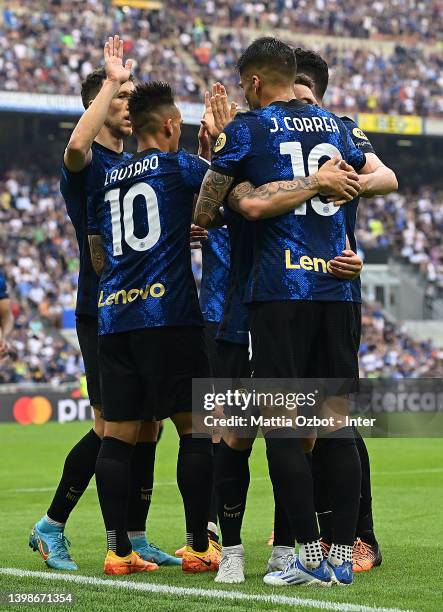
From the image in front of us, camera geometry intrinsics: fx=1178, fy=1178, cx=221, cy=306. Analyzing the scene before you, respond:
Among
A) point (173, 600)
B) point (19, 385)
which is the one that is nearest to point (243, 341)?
point (173, 600)

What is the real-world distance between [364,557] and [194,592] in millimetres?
1086

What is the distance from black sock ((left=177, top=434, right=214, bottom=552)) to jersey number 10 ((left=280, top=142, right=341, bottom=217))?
49.2 inches

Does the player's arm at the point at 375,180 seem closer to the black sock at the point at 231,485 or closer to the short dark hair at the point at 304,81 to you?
→ the short dark hair at the point at 304,81

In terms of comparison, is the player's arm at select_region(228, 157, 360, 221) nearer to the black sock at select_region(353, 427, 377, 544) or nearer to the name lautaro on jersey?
the name lautaro on jersey

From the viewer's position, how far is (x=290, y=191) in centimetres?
484

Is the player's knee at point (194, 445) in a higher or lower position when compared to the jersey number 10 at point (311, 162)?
lower

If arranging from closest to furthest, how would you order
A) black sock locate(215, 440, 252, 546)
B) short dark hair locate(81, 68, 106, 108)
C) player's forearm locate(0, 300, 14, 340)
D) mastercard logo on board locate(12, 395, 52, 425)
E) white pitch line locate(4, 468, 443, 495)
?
black sock locate(215, 440, 252, 546) → short dark hair locate(81, 68, 106, 108) → player's forearm locate(0, 300, 14, 340) → white pitch line locate(4, 468, 443, 495) → mastercard logo on board locate(12, 395, 52, 425)

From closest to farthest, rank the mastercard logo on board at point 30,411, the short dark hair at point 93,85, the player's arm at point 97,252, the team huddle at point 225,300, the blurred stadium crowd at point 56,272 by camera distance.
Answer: the team huddle at point 225,300
the player's arm at point 97,252
the short dark hair at point 93,85
the mastercard logo on board at point 30,411
the blurred stadium crowd at point 56,272

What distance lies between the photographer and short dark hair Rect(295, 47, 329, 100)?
19.2 feet

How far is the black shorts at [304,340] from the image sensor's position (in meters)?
4.80

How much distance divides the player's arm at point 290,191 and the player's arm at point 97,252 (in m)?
0.95

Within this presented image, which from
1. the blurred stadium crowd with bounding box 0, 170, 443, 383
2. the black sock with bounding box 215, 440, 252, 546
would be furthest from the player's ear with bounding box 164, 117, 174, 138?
the blurred stadium crowd with bounding box 0, 170, 443, 383

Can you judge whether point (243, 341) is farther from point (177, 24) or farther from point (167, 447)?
point (177, 24)

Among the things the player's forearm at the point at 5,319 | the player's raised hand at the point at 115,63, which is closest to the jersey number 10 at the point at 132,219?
the player's raised hand at the point at 115,63
